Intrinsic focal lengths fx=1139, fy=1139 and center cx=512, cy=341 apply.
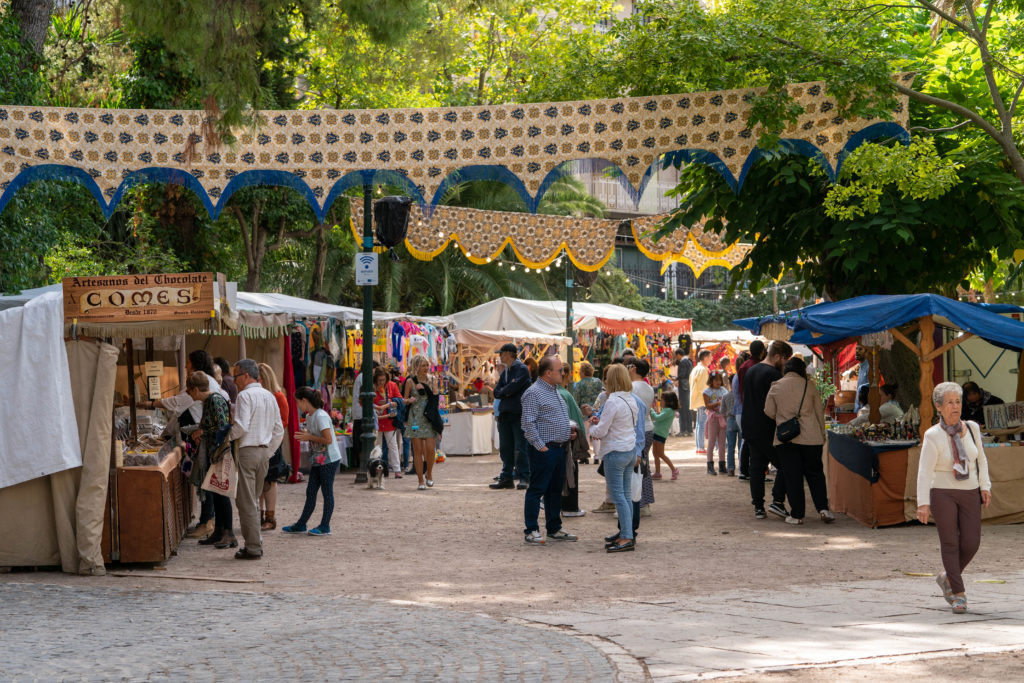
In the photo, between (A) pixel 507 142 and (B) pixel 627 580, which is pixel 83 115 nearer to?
(A) pixel 507 142

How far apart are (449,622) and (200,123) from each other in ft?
21.9

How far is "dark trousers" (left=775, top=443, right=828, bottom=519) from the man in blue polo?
378cm

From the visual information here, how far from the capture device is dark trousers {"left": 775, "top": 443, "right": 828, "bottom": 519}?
12289 mm

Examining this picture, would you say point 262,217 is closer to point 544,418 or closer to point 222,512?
point 222,512

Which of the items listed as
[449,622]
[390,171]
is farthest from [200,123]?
[449,622]

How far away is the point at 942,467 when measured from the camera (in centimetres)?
753

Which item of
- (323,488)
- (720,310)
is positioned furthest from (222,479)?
(720,310)

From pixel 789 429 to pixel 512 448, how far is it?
492 centimetres

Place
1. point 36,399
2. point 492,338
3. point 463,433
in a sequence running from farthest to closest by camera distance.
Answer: point 492,338 < point 463,433 < point 36,399

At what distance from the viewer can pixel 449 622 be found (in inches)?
297

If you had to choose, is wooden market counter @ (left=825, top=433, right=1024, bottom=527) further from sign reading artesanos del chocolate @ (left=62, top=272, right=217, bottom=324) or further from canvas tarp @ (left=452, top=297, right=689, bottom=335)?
canvas tarp @ (left=452, top=297, right=689, bottom=335)

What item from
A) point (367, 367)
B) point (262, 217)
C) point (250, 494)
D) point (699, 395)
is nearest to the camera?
point (250, 494)

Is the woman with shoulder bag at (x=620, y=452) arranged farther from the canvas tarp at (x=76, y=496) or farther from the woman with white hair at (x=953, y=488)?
the canvas tarp at (x=76, y=496)

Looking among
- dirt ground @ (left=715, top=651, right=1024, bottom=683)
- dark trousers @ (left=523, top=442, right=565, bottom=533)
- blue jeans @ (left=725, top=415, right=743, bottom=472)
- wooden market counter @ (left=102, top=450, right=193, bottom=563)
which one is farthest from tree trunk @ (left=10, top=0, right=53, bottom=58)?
dirt ground @ (left=715, top=651, right=1024, bottom=683)
